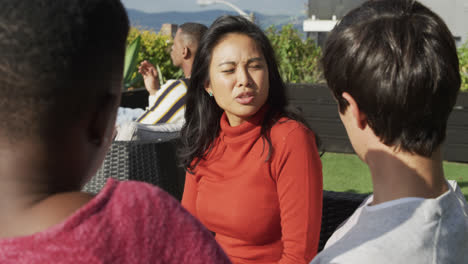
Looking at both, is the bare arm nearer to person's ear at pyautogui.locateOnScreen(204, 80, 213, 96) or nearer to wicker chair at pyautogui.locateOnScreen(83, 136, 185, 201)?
wicker chair at pyautogui.locateOnScreen(83, 136, 185, 201)

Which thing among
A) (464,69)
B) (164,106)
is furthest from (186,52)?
(464,69)

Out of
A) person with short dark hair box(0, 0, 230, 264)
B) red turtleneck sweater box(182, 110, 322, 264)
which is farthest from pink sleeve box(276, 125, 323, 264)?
person with short dark hair box(0, 0, 230, 264)

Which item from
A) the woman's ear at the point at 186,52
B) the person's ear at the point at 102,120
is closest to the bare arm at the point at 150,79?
the woman's ear at the point at 186,52

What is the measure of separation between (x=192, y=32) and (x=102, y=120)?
4.09m

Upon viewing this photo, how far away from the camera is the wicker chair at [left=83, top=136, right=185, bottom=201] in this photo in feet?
9.37

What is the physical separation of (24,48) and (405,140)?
91cm

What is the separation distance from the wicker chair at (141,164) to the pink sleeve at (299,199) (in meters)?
1.08

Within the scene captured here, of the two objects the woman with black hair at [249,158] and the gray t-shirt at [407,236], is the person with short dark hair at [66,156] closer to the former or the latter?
the gray t-shirt at [407,236]

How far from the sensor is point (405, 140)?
1.16m

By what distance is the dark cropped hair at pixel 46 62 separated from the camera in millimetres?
676

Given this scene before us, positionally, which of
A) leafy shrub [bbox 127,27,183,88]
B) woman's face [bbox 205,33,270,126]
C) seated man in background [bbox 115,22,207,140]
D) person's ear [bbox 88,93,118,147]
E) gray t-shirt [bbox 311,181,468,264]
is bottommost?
leafy shrub [bbox 127,27,183,88]

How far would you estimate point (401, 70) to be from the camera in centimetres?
110

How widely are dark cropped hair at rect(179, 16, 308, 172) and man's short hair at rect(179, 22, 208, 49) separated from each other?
2.13m

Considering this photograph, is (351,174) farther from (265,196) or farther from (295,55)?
(265,196)
